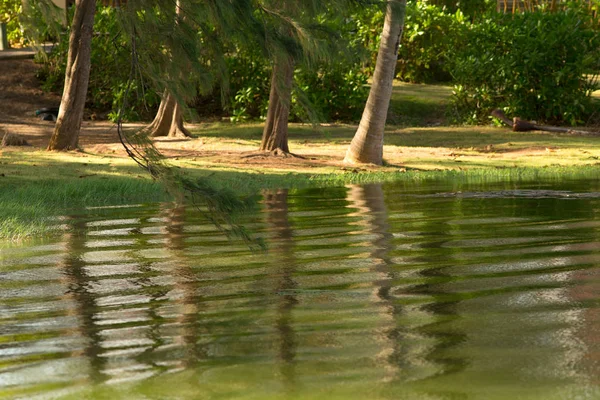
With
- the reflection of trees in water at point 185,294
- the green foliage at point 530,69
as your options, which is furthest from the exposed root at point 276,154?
the reflection of trees in water at point 185,294

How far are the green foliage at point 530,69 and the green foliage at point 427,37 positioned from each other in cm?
150

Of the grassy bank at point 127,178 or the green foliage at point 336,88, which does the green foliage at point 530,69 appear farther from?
the grassy bank at point 127,178

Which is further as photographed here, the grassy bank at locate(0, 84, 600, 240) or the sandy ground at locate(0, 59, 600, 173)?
the sandy ground at locate(0, 59, 600, 173)

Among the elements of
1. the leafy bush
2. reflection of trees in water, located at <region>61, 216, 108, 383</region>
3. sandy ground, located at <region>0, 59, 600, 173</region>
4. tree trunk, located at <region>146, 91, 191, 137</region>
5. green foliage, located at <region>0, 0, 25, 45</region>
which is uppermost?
green foliage, located at <region>0, 0, 25, 45</region>

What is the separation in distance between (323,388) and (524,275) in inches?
128

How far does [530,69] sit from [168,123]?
28.6ft

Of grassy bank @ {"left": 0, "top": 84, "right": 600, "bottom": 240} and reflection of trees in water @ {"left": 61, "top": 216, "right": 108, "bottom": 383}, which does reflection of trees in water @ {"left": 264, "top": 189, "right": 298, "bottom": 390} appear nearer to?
reflection of trees in water @ {"left": 61, "top": 216, "right": 108, "bottom": 383}

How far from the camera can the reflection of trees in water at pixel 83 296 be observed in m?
5.78

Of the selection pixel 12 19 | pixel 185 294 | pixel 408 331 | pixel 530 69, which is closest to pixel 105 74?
pixel 12 19

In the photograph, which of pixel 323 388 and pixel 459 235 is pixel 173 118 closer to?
pixel 459 235

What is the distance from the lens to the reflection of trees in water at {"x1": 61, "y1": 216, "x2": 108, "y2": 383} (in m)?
5.78

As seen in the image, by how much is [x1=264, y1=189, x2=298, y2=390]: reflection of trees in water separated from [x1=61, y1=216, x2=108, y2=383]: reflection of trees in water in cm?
92

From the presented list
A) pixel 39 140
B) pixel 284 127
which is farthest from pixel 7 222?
pixel 39 140

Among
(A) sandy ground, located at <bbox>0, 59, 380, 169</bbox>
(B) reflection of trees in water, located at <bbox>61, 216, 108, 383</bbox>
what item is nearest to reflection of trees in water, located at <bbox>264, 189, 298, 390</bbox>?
(B) reflection of trees in water, located at <bbox>61, 216, 108, 383</bbox>
